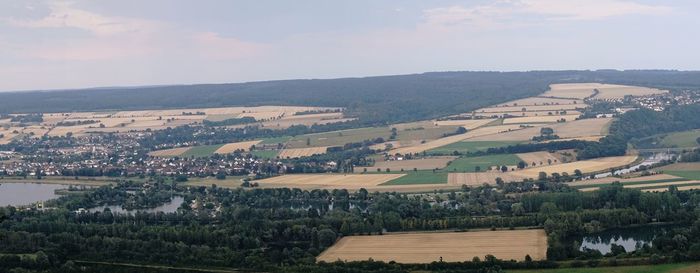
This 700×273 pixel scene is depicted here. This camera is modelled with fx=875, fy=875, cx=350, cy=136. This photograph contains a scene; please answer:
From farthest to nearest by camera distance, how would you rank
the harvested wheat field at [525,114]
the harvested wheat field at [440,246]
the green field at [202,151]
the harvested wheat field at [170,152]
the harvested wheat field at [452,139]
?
the harvested wheat field at [525,114]
the harvested wheat field at [170,152]
the green field at [202,151]
the harvested wheat field at [452,139]
the harvested wheat field at [440,246]

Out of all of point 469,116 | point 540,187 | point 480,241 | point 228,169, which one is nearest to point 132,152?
point 228,169

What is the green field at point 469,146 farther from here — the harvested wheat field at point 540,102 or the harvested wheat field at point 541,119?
the harvested wheat field at point 540,102

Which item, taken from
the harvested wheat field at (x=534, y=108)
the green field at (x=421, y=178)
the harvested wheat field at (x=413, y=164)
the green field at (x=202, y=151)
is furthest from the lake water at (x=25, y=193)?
the harvested wheat field at (x=534, y=108)

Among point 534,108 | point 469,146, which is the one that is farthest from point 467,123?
point 469,146

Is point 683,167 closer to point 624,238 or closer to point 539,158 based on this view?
point 539,158

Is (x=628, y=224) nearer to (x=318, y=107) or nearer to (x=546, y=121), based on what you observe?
(x=546, y=121)

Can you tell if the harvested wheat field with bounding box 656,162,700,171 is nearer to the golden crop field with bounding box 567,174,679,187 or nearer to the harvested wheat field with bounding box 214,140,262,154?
the golden crop field with bounding box 567,174,679,187

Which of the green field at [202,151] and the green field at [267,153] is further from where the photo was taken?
the green field at [202,151]

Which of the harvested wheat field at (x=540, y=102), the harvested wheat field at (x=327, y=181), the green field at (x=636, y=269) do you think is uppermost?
the harvested wheat field at (x=540, y=102)
